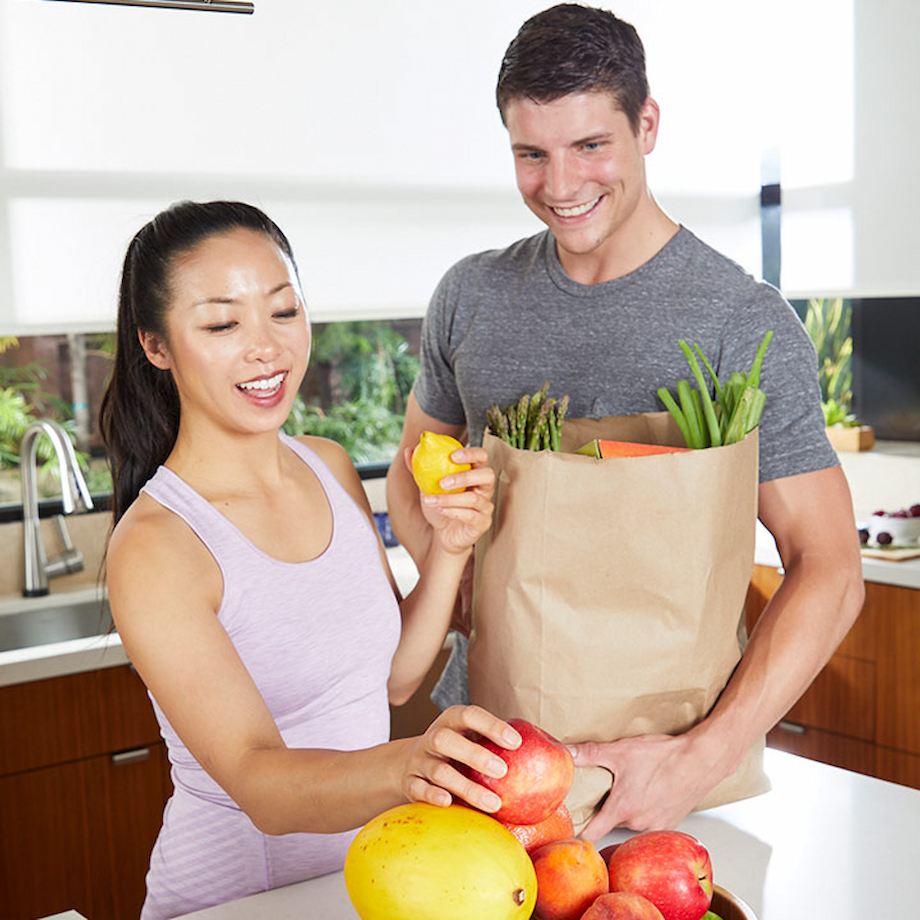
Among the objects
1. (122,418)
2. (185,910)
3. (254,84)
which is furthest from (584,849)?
(254,84)

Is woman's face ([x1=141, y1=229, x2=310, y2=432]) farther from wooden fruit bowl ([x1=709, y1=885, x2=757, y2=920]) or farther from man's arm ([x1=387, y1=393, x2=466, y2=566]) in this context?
wooden fruit bowl ([x1=709, y1=885, x2=757, y2=920])

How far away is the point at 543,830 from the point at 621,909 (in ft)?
0.42

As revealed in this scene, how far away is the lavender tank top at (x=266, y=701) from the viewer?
138 cm

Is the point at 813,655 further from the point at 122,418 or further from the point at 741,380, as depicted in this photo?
the point at 122,418

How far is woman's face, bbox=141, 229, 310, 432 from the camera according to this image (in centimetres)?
140

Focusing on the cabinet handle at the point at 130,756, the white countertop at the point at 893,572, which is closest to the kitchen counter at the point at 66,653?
the white countertop at the point at 893,572

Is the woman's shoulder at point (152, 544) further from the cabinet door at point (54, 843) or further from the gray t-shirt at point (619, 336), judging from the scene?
the cabinet door at point (54, 843)

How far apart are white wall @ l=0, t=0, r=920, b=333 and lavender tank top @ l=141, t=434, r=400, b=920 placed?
1581 mm

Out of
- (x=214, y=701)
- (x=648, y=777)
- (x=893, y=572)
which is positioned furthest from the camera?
(x=893, y=572)

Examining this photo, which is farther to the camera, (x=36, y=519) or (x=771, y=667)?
(x=36, y=519)

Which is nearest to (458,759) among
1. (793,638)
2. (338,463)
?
(793,638)

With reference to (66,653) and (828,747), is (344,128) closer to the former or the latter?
(66,653)

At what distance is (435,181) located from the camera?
11.0 feet

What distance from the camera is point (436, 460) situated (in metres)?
1.36
